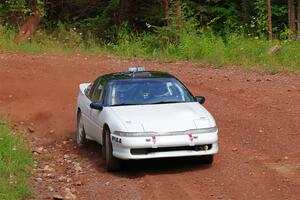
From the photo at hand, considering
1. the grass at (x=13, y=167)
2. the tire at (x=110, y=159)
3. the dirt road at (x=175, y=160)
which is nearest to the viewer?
the grass at (x=13, y=167)

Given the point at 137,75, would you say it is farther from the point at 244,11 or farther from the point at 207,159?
the point at 244,11

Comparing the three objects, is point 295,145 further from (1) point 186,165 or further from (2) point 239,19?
(2) point 239,19

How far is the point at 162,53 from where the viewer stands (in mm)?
22984

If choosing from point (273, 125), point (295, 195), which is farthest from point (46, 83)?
point (295, 195)

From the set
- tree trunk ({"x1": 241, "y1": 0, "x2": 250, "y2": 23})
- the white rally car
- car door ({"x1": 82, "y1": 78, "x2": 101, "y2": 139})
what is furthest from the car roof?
tree trunk ({"x1": 241, "y1": 0, "x2": 250, "y2": 23})

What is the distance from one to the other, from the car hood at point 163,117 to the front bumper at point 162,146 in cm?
16

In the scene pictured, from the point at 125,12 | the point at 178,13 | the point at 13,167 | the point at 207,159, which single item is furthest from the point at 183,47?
the point at 13,167

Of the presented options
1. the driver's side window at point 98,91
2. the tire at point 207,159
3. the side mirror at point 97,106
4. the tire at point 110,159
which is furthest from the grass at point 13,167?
the tire at point 207,159

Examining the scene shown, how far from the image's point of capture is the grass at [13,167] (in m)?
9.10

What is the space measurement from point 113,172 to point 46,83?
27.1 ft

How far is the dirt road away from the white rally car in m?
0.36

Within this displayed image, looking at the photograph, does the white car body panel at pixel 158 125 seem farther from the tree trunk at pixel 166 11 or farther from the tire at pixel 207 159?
the tree trunk at pixel 166 11

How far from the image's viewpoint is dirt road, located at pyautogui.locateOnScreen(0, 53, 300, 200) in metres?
9.58

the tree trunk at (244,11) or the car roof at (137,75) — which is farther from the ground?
Result: the car roof at (137,75)
